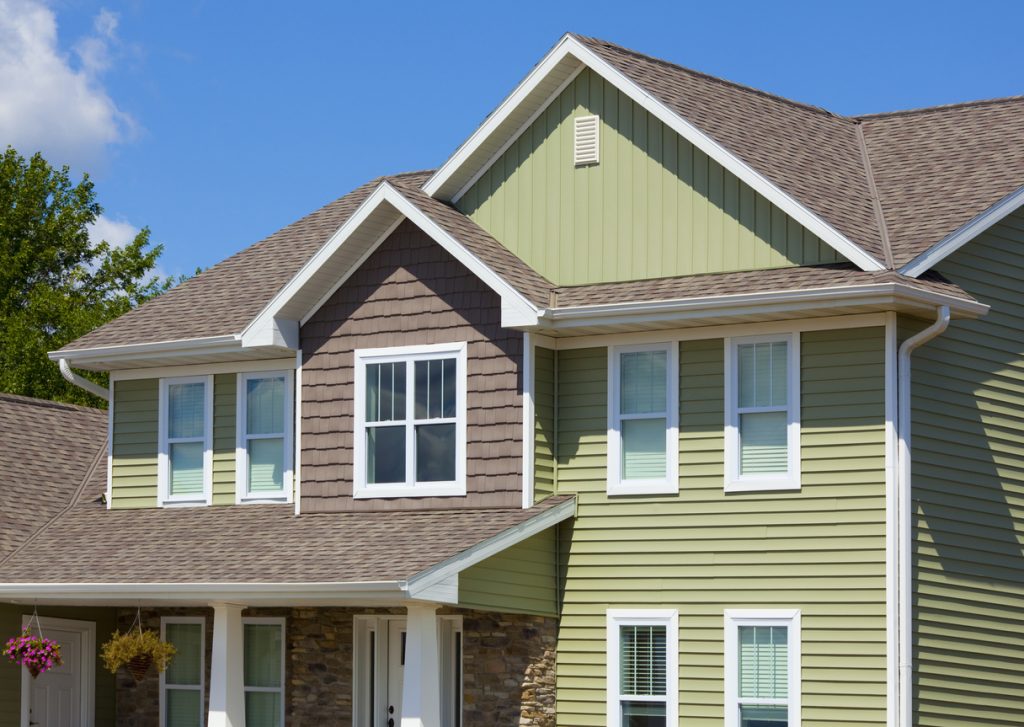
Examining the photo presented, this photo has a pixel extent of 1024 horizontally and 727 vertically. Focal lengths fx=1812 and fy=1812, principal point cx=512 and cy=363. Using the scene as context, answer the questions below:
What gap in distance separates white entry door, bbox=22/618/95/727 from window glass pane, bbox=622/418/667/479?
8417mm

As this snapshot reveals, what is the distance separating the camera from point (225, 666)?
68.2ft

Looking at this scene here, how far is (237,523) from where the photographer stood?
2256 cm

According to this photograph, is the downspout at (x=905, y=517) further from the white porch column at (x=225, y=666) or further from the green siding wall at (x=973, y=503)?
the white porch column at (x=225, y=666)

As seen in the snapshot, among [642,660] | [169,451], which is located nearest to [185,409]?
[169,451]

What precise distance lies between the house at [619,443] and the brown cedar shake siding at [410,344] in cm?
4

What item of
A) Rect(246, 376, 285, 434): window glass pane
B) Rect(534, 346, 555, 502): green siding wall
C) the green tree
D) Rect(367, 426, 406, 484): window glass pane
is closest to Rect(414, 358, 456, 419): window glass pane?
Rect(367, 426, 406, 484): window glass pane

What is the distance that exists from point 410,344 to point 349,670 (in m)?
3.98

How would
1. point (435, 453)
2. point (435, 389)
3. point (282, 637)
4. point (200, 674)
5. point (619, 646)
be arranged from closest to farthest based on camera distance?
point (619, 646), point (435, 453), point (435, 389), point (282, 637), point (200, 674)

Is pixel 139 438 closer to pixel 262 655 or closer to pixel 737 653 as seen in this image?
pixel 262 655

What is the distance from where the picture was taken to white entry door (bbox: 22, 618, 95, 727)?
2397 centimetres

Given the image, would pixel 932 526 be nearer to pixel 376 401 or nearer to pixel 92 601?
pixel 376 401

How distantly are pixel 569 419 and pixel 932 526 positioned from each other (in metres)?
4.31

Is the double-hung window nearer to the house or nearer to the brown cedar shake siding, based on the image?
the house

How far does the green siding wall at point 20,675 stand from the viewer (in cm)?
2333
